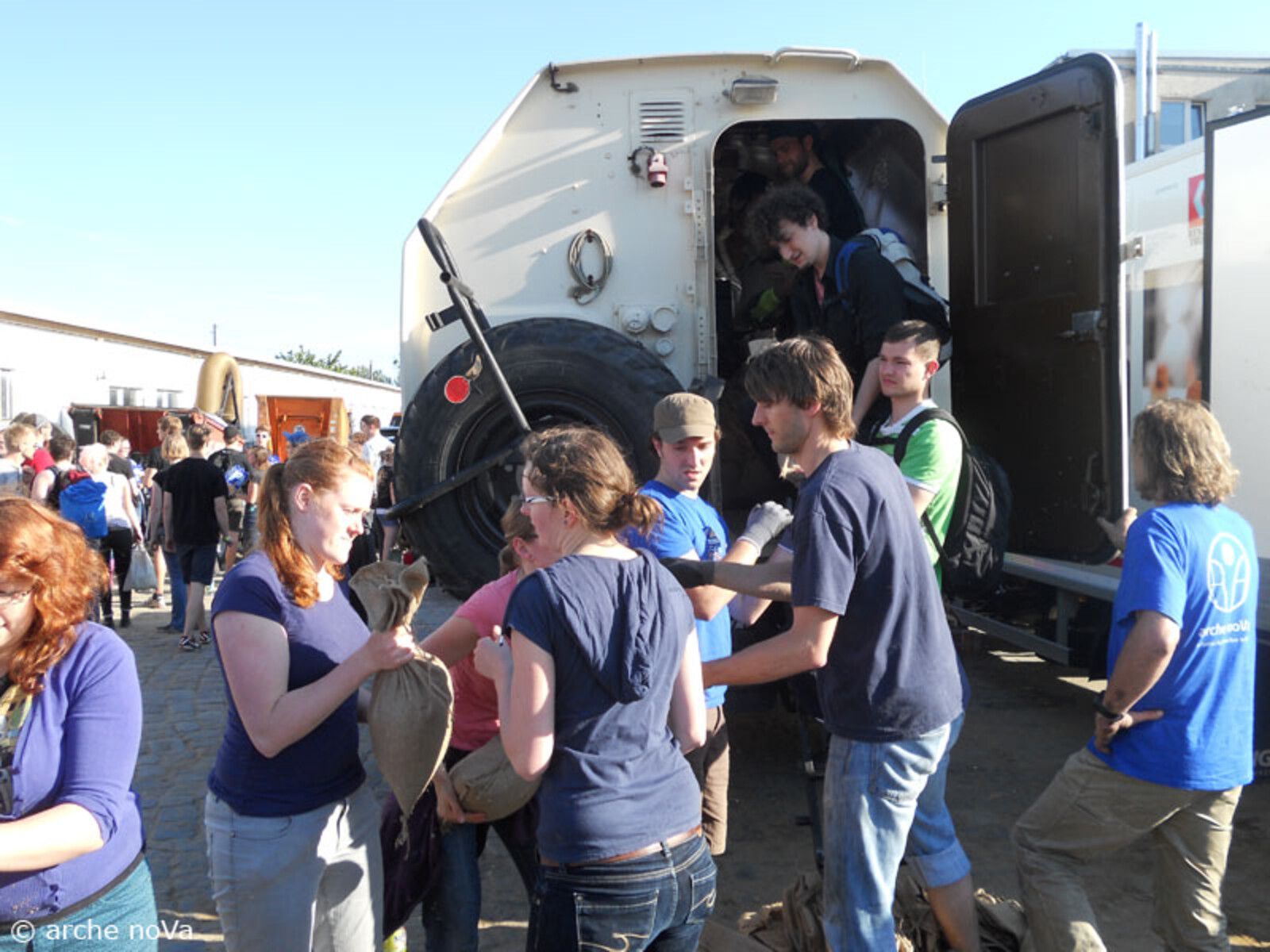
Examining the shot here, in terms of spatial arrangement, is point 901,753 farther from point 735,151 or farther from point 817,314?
point 735,151

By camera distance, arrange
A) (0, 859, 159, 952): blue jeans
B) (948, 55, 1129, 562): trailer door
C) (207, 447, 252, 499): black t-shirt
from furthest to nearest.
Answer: (207, 447, 252, 499): black t-shirt
(948, 55, 1129, 562): trailer door
(0, 859, 159, 952): blue jeans

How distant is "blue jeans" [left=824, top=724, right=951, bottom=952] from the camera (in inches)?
87.8

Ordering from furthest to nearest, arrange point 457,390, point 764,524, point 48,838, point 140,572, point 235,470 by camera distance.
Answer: point 235,470 < point 140,572 < point 457,390 < point 764,524 < point 48,838

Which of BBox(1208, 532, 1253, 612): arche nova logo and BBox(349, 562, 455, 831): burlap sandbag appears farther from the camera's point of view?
BBox(1208, 532, 1253, 612): arche nova logo

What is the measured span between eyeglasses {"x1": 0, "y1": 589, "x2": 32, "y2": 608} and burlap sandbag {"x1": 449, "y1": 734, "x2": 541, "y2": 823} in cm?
106

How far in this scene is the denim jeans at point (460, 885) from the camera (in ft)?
8.12

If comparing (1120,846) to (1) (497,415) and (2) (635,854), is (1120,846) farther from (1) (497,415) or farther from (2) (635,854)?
(1) (497,415)

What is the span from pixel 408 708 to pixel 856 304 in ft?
8.49

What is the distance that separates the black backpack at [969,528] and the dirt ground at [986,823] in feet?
2.98

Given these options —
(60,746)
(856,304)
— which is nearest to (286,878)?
(60,746)

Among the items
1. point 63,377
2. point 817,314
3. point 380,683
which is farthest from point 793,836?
point 63,377

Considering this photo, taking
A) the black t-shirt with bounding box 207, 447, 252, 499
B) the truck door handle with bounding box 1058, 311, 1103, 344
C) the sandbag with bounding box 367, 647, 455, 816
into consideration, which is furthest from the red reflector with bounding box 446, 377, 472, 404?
the black t-shirt with bounding box 207, 447, 252, 499

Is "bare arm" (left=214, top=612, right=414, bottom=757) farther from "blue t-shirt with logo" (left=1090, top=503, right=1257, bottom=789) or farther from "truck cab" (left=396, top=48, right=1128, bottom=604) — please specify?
"truck cab" (left=396, top=48, right=1128, bottom=604)

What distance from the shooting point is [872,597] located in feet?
7.26
